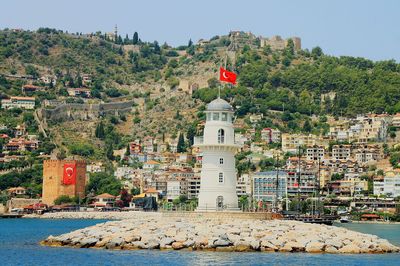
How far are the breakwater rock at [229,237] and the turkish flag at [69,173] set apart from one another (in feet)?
262

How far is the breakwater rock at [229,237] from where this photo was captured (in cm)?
4191

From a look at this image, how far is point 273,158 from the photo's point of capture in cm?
14412

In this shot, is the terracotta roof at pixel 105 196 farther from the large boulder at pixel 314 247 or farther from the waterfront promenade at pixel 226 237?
the large boulder at pixel 314 247

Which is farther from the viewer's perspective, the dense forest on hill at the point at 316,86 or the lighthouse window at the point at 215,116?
the dense forest on hill at the point at 316,86

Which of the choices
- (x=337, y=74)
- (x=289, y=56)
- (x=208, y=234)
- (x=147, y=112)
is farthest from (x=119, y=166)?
(x=208, y=234)

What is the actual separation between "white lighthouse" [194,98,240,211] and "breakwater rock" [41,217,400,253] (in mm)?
1020

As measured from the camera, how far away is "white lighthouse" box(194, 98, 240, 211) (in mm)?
45156

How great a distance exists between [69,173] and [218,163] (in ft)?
271

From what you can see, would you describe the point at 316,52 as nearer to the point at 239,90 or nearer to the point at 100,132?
the point at 239,90

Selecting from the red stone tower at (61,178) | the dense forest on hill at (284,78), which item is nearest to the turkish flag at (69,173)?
the red stone tower at (61,178)

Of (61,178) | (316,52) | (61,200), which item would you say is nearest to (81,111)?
(61,178)

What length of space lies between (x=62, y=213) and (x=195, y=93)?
60767mm

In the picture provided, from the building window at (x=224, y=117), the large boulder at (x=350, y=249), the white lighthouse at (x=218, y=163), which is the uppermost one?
the building window at (x=224, y=117)

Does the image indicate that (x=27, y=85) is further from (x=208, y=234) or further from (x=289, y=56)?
(x=208, y=234)
